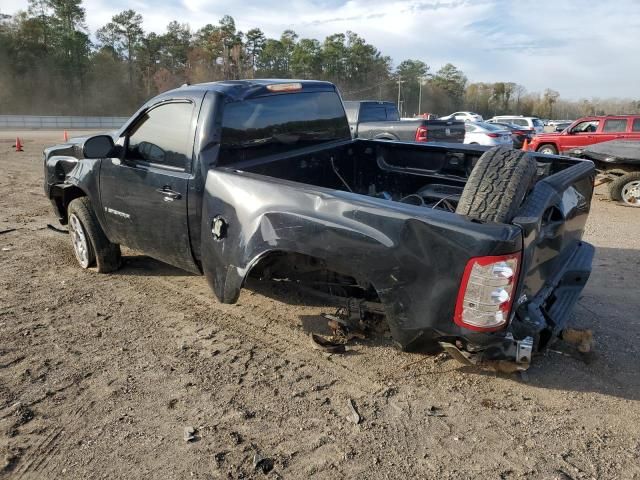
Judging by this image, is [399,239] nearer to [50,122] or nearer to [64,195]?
[64,195]

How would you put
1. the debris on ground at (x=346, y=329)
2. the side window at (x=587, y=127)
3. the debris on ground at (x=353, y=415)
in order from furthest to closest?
the side window at (x=587, y=127) → the debris on ground at (x=346, y=329) → the debris on ground at (x=353, y=415)

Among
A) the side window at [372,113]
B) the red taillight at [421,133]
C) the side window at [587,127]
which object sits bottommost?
the red taillight at [421,133]

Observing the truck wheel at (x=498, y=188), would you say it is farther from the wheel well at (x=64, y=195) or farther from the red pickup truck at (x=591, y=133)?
the red pickup truck at (x=591, y=133)

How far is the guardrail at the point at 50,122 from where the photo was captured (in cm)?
3828

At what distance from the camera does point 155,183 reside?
3.94 metres

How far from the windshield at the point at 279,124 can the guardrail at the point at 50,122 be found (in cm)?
4025

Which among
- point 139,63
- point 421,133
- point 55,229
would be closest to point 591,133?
point 421,133

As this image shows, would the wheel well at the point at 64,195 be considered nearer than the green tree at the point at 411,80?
Yes

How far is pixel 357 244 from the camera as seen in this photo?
2.75 metres

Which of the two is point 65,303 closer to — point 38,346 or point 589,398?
point 38,346

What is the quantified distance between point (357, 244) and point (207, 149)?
5.06 ft

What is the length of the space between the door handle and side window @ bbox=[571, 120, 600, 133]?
14.6m

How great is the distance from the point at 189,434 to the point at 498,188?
2.18 meters

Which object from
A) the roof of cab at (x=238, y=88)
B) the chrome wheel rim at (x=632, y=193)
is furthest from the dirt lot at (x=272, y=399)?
the chrome wheel rim at (x=632, y=193)
